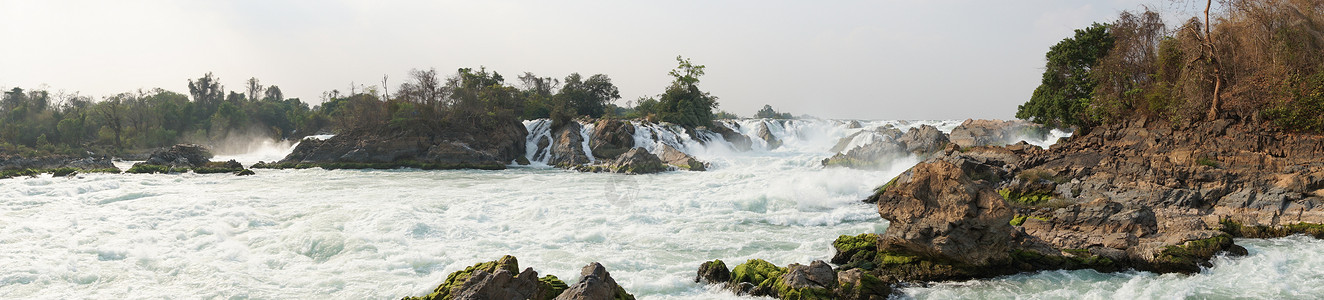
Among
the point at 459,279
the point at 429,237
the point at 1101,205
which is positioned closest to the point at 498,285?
the point at 459,279

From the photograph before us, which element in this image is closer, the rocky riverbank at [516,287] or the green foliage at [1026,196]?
the rocky riverbank at [516,287]

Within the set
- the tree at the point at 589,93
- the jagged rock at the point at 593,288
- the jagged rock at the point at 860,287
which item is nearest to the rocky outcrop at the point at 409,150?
the tree at the point at 589,93

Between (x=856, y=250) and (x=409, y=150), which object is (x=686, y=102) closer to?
(x=409, y=150)

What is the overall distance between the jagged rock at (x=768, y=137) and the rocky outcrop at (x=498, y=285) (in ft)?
117

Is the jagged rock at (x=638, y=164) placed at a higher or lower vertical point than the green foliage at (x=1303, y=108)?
lower

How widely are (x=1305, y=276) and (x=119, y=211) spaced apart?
2134 centimetres

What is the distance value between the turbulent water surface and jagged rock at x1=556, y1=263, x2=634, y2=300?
4.36 ft

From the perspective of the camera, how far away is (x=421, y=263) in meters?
9.55

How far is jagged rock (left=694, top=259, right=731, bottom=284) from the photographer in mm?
→ 8039

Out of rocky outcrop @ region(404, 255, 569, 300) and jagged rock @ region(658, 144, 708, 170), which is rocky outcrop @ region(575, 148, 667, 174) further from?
rocky outcrop @ region(404, 255, 569, 300)

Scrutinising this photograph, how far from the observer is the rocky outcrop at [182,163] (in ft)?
81.9

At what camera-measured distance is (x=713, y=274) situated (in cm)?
809

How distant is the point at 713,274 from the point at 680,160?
20071 mm

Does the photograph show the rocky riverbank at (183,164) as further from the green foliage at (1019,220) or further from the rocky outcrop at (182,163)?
the green foliage at (1019,220)
